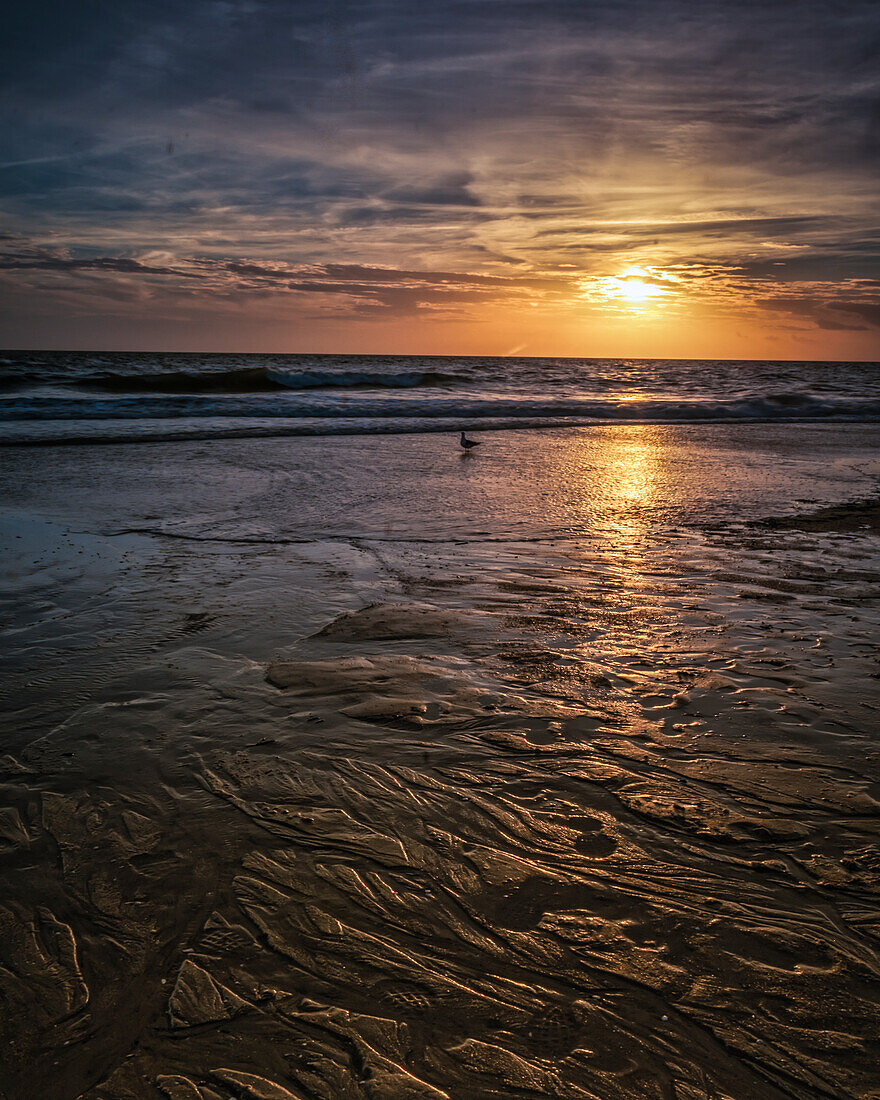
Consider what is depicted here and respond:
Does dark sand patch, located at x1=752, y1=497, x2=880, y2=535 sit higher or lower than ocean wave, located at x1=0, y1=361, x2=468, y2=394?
lower

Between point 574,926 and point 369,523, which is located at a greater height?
point 369,523

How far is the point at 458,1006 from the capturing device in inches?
69.4

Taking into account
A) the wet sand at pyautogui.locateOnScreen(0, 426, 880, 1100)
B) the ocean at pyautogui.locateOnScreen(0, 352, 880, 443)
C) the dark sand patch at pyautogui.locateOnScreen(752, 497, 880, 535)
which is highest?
the ocean at pyautogui.locateOnScreen(0, 352, 880, 443)

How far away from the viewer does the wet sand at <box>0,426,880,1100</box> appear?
1662 millimetres

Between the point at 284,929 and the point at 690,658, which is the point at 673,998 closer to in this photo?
the point at 284,929

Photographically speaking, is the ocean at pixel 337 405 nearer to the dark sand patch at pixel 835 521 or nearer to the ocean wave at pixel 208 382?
the ocean wave at pixel 208 382

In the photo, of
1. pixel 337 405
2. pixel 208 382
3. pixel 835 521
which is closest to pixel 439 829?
pixel 835 521

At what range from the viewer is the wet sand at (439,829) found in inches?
65.4

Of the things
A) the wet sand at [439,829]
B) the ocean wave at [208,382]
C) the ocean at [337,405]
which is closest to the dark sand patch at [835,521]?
the wet sand at [439,829]

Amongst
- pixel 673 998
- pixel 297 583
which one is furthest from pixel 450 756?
pixel 297 583

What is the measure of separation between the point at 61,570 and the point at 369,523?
271cm

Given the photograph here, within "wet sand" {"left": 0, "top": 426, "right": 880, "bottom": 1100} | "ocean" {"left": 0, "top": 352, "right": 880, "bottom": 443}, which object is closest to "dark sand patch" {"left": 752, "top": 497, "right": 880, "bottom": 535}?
"wet sand" {"left": 0, "top": 426, "right": 880, "bottom": 1100}

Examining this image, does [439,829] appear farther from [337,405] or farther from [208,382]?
[208,382]

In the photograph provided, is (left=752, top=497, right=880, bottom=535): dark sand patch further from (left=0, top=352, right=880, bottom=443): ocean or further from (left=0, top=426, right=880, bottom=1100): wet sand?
(left=0, top=352, right=880, bottom=443): ocean
